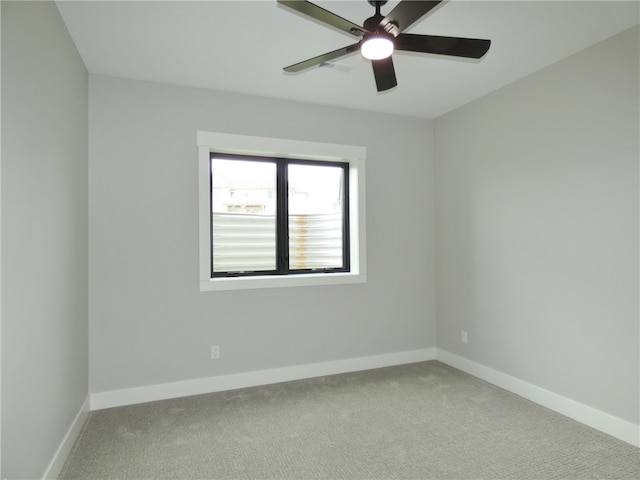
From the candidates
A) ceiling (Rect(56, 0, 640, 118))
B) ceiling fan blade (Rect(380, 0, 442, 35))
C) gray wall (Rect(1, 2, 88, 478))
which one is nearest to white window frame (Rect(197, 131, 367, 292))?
ceiling (Rect(56, 0, 640, 118))

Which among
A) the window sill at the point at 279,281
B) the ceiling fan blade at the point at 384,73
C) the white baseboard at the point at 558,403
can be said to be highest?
the ceiling fan blade at the point at 384,73

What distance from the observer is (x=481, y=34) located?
2430 millimetres

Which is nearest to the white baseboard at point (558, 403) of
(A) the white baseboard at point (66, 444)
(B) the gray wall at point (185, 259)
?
(B) the gray wall at point (185, 259)

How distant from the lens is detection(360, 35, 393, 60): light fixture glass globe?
1776 millimetres

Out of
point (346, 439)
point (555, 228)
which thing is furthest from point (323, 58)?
point (346, 439)

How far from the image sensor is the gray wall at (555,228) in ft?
8.00

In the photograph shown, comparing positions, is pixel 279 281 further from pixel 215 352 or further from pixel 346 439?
pixel 346 439

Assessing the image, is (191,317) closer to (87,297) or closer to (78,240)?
(87,297)

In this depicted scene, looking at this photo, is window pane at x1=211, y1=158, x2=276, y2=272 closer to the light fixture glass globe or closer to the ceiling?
the ceiling

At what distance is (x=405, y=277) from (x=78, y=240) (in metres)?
3.02

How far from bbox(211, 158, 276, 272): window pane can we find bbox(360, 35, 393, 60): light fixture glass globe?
1.97m

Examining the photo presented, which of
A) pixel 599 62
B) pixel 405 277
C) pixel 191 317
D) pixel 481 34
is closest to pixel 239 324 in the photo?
pixel 191 317

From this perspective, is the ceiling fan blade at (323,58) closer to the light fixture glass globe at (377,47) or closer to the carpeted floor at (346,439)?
the light fixture glass globe at (377,47)

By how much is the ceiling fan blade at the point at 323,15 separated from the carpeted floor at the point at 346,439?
2344 mm
